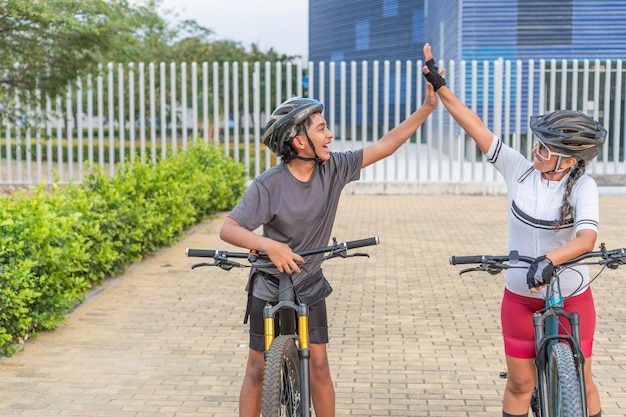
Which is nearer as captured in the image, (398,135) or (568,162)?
(568,162)

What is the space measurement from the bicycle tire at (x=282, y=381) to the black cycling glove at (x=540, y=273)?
0.93m

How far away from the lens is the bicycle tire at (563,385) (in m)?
3.60

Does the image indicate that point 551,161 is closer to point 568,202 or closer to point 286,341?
point 568,202


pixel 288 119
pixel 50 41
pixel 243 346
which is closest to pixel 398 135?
pixel 288 119

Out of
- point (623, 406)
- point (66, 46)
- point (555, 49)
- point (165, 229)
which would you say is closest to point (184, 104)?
point (66, 46)

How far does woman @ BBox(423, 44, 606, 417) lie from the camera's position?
13.1 feet

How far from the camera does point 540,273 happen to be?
12.0ft

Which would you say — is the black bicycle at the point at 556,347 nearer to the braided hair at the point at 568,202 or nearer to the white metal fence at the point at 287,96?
the braided hair at the point at 568,202

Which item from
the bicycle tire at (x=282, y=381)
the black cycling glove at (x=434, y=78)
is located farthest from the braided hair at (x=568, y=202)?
the bicycle tire at (x=282, y=381)

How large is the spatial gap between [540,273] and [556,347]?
31 centimetres

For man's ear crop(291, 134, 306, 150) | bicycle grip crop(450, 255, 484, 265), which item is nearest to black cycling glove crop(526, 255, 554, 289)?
bicycle grip crop(450, 255, 484, 265)

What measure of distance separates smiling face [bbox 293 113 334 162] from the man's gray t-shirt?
0.40ft

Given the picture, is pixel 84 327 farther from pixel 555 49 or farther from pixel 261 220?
pixel 555 49

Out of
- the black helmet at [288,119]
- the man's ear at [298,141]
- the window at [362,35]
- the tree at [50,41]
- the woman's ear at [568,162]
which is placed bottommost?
the woman's ear at [568,162]
